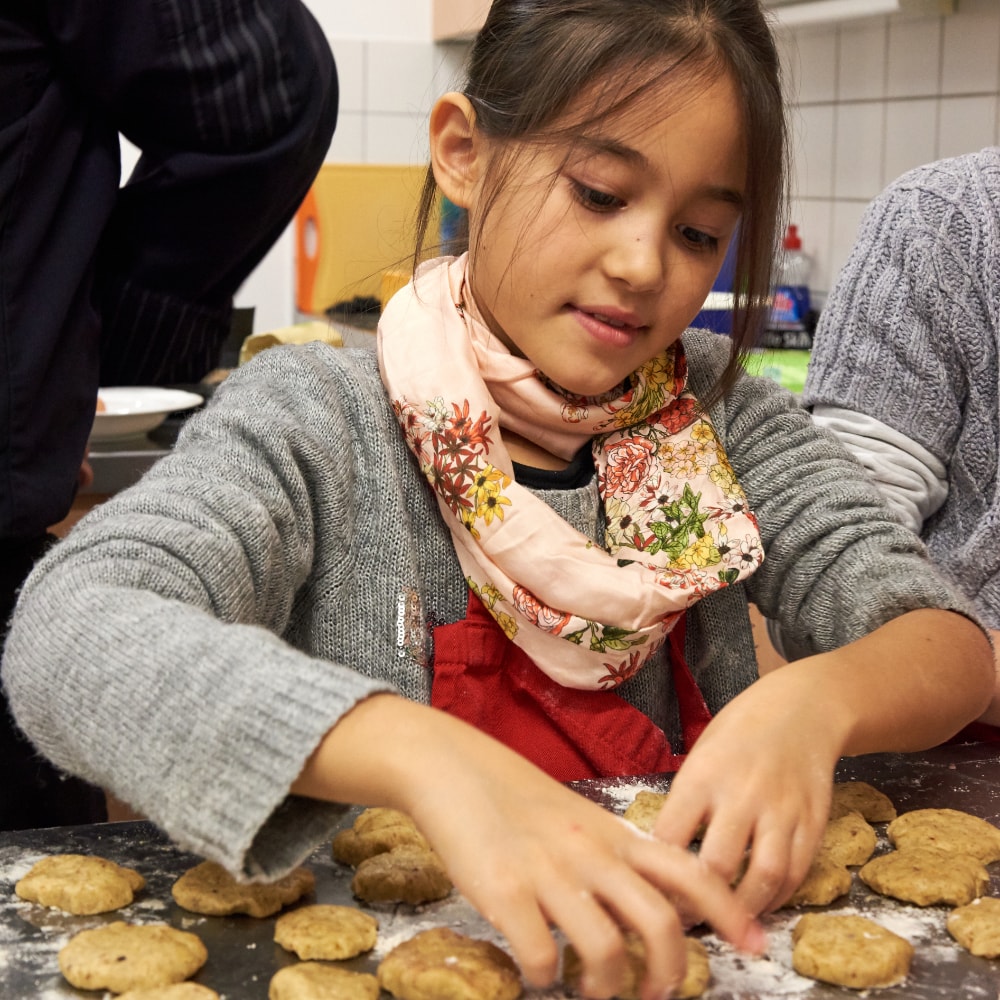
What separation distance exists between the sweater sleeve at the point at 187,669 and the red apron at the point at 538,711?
203 mm

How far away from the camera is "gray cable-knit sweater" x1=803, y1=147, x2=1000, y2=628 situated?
135 centimetres

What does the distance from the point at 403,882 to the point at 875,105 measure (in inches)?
93.3

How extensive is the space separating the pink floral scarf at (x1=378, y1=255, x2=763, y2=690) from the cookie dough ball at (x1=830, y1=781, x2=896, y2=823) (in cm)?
22

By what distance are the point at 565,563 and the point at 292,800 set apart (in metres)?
0.39

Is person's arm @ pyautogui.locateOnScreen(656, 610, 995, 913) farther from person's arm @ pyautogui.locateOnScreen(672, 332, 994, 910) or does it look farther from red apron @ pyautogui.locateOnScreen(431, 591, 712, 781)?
red apron @ pyautogui.locateOnScreen(431, 591, 712, 781)

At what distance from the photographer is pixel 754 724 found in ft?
2.64

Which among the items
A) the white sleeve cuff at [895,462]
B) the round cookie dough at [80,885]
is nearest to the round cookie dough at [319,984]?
the round cookie dough at [80,885]

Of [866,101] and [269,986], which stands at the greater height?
[866,101]

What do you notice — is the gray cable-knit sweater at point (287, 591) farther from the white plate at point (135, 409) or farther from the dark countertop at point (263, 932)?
the white plate at point (135, 409)

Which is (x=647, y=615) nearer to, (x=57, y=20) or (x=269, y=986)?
(x=269, y=986)

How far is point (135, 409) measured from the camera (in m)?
2.03

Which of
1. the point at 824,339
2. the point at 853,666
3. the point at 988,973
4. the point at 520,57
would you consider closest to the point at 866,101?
the point at 824,339

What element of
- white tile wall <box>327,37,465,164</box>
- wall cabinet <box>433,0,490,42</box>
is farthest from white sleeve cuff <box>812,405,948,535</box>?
white tile wall <box>327,37,465,164</box>

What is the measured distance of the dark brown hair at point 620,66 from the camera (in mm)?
1012
